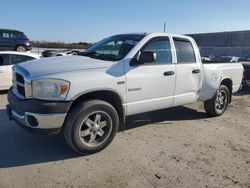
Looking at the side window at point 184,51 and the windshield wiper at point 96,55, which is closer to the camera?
the windshield wiper at point 96,55

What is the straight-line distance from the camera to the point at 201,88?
632 cm

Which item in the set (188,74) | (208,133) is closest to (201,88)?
(188,74)

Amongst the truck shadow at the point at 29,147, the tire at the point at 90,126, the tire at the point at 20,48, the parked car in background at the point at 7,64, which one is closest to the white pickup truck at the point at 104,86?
the tire at the point at 90,126

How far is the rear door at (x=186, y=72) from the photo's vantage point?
570cm

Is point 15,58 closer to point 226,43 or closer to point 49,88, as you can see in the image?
point 49,88

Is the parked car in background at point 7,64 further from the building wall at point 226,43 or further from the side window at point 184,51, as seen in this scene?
the building wall at point 226,43

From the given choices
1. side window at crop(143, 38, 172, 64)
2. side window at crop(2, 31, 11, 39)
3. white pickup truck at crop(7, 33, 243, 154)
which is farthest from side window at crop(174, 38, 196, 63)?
side window at crop(2, 31, 11, 39)

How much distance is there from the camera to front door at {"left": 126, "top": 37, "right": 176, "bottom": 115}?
4.88 m

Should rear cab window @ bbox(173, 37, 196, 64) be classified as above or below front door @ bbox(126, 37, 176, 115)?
above

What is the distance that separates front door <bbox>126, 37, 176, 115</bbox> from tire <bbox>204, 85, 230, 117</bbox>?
158 cm

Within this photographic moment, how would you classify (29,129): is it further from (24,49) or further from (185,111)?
(24,49)

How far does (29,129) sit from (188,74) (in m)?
3.26

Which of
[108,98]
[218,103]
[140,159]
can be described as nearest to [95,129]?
[108,98]

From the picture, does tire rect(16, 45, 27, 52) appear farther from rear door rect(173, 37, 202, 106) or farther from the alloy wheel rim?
the alloy wheel rim
